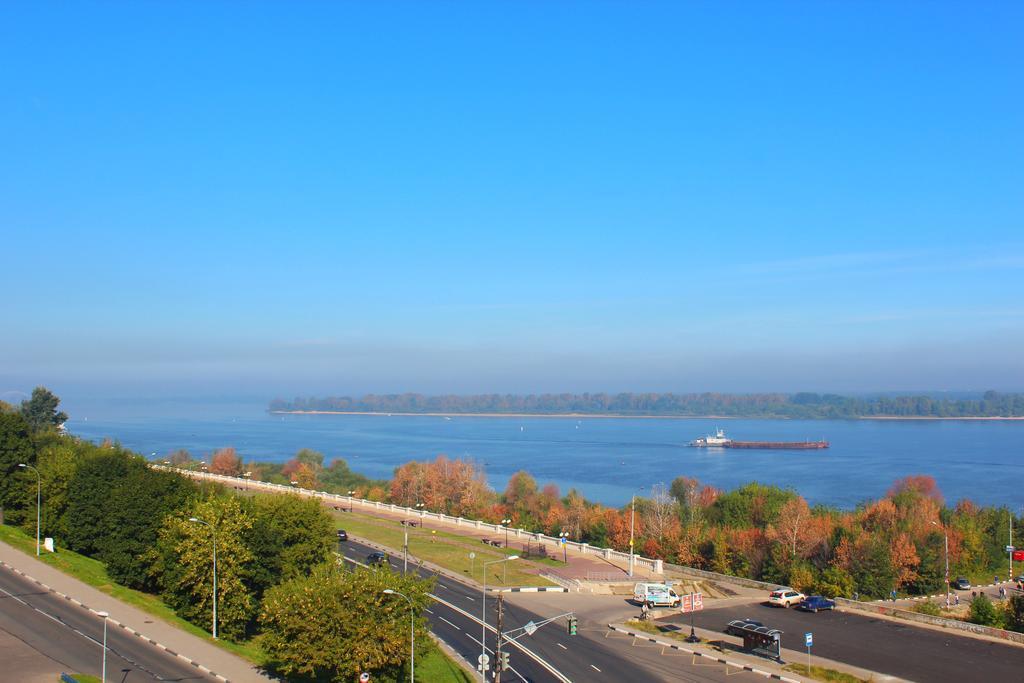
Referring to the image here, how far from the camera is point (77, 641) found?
105 feet

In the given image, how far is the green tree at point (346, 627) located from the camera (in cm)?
2852

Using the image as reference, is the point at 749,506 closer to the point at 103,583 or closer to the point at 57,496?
the point at 103,583

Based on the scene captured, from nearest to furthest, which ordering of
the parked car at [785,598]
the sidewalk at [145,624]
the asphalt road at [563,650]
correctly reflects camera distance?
the sidewalk at [145,624]
the asphalt road at [563,650]
the parked car at [785,598]

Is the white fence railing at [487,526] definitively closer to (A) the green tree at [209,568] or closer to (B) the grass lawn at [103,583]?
(B) the grass lawn at [103,583]

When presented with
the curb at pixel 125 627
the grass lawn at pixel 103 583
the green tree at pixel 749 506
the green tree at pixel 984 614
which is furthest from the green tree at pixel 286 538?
the green tree at pixel 749 506

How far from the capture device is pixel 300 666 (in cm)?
2869

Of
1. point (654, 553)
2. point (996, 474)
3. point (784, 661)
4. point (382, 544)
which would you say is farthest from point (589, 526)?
point (996, 474)

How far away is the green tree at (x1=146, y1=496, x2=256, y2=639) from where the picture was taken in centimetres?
3778

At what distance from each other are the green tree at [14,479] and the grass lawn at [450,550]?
21532mm

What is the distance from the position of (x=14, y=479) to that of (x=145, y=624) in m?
25.6

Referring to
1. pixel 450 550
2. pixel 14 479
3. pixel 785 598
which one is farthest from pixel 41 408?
pixel 785 598

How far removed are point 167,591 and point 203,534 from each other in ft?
Answer: 11.9

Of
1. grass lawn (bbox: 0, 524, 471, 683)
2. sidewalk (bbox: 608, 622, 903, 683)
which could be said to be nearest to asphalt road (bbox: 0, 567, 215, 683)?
grass lawn (bbox: 0, 524, 471, 683)

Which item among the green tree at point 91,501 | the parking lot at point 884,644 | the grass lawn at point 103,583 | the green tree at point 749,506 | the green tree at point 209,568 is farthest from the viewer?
the green tree at point 749,506
